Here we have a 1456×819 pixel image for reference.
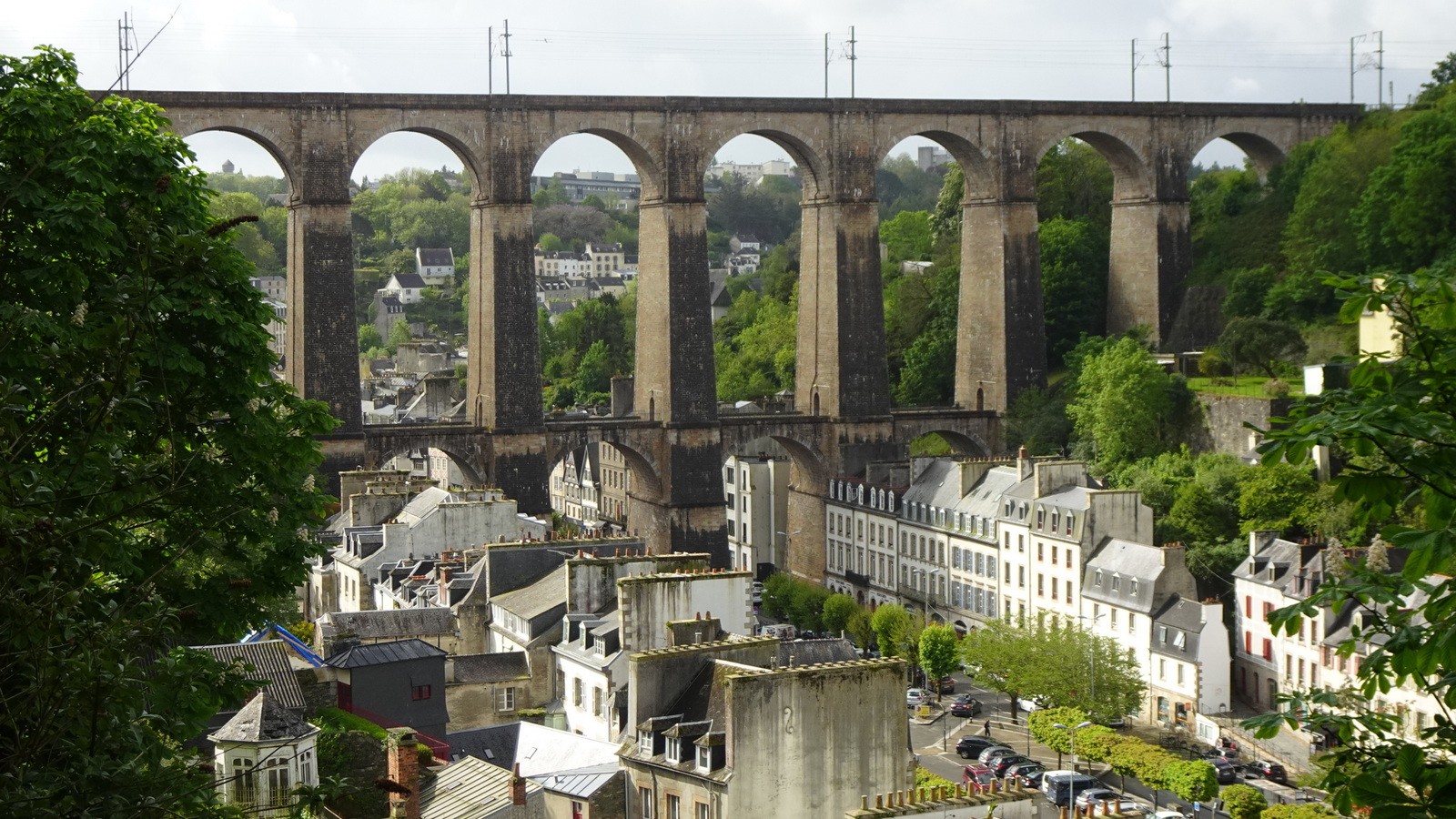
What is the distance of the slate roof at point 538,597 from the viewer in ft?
120

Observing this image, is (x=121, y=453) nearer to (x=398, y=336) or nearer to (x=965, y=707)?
(x=965, y=707)

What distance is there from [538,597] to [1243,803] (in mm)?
14649

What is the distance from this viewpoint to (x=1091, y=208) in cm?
8088

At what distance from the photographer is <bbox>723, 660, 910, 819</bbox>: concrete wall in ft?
78.4

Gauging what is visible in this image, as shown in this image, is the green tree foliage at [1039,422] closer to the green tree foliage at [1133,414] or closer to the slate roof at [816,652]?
the green tree foliage at [1133,414]

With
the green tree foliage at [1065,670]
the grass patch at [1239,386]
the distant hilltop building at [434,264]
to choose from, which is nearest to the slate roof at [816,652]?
the green tree foliage at [1065,670]

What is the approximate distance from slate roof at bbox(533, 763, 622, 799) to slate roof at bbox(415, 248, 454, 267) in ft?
481

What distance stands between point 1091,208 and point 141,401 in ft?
238

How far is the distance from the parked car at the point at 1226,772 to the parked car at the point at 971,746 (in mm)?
5475

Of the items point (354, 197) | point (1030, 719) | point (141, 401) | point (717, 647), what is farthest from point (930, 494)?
point (354, 197)

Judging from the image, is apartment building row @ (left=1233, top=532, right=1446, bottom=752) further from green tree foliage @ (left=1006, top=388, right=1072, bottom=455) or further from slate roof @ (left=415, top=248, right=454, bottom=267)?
slate roof @ (left=415, top=248, right=454, bottom=267)

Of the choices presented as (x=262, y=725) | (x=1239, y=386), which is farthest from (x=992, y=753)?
(x=262, y=725)

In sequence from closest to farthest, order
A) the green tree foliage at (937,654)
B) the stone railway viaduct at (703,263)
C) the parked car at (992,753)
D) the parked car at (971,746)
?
the parked car at (992,753) → the parked car at (971,746) → the green tree foliage at (937,654) → the stone railway viaduct at (703,263)

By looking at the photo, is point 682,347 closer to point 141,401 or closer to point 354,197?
point 141,401
